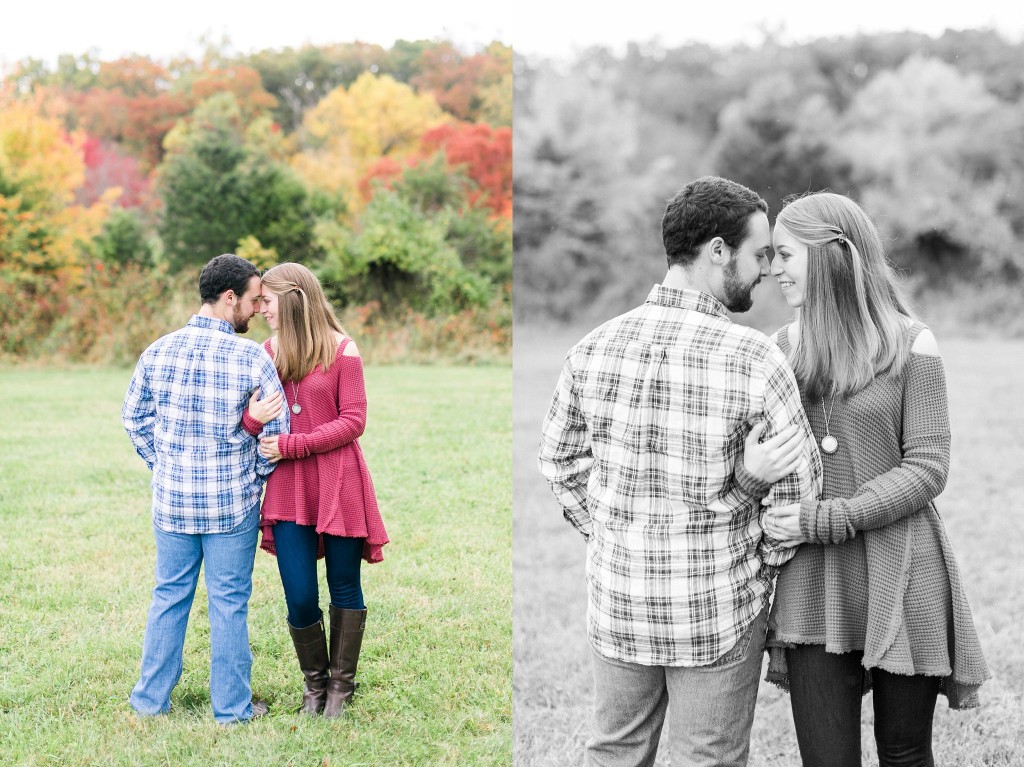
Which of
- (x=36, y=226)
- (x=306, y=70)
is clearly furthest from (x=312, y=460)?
(x=306, y=70)

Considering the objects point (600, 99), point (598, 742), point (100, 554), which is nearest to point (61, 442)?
point (100, 554)

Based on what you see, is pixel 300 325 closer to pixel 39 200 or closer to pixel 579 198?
pixel 39 200

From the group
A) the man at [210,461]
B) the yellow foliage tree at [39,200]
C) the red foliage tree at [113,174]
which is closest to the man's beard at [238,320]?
the man at [210,461]

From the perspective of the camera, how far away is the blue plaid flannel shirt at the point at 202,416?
9.80ft

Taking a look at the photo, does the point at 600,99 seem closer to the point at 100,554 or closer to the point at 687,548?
the point at 100,554

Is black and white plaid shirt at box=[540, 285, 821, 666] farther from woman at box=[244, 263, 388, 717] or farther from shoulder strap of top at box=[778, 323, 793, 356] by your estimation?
woman at box=[244, 263, 388, 717]

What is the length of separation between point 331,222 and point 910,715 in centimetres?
1461

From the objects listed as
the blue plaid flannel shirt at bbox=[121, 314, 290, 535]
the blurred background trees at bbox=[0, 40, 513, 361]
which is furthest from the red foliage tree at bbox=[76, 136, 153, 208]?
the blue plaid flannel shirt at bbox=[121, 314, 290, 535]

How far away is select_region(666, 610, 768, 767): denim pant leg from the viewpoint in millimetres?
2041

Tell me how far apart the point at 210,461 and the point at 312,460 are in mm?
309

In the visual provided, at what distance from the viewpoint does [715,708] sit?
2.04 metres

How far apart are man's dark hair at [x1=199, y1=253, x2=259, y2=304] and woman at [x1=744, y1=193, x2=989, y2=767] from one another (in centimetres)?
163

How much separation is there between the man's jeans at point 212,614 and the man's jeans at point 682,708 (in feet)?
4.42

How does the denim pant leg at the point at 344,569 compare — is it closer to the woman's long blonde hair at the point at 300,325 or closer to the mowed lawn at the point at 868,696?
the woman's long blonde hair at the point at 300,325
